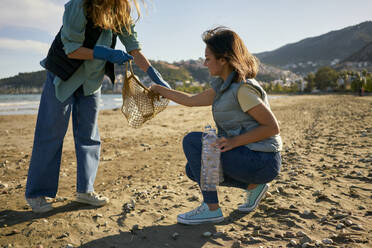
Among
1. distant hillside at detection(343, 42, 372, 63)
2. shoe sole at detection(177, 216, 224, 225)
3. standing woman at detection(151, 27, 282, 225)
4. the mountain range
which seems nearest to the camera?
standing woman at detection(151, 27, 282, 225)

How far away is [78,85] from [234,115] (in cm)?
162

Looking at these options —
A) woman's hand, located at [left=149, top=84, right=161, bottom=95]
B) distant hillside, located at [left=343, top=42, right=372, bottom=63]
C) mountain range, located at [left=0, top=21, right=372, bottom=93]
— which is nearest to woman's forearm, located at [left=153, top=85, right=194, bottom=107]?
woman's hand, located at [left=149, top=84, right=161, bottom=95]

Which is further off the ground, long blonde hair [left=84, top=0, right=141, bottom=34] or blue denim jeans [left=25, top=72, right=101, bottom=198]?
long blonde hair [left=84, top=0, right=141, bottom=34]

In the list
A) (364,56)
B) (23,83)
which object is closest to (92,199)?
(23,83)

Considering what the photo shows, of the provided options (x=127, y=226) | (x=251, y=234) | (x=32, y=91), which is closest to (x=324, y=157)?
(x=251, y=234)

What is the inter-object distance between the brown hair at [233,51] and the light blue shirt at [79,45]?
118 centimetres

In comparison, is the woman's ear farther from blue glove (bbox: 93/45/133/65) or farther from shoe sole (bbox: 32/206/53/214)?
shoe sole (bbox: 32/206/53/214)

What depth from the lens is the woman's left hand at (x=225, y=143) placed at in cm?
218

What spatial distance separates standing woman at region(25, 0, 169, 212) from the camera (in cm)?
252

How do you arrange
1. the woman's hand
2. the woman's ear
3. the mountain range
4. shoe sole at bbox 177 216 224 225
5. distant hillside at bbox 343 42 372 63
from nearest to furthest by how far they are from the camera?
the woman's ear
shoe sole at bbox 177 216 224 225
the woman's hand
the mountain range
distant hillside at bbox 343 42 372 63

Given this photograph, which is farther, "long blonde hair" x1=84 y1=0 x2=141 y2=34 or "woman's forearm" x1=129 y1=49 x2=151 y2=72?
"woman's forearm" x1=129 y1=49 x2=151 y2=72

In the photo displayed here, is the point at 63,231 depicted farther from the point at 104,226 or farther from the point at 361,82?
the point at 361,82

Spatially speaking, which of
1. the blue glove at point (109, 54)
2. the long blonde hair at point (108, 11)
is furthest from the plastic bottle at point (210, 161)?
the long blonde hair at point (108, 11)

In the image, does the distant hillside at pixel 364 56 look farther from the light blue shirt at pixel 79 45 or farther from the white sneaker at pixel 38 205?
the white sneaker at pixel 38 205
